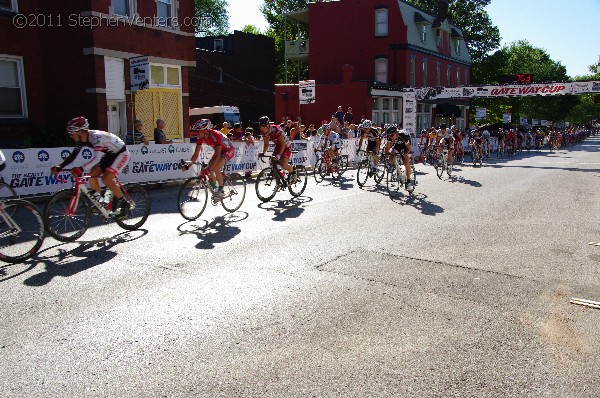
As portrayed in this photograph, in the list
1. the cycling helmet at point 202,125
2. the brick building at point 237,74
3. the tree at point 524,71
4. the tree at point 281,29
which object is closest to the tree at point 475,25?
the tree at point 524,71

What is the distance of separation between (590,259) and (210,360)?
5.86 metres

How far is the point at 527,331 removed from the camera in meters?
4.93

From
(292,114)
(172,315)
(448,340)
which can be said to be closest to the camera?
(448,340)

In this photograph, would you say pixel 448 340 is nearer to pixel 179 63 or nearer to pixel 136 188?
pixel 136 188

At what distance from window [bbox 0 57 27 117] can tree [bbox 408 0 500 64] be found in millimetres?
50589

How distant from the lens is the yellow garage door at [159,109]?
21.1 m

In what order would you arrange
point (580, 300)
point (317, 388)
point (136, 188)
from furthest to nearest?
point (136, 188) → point (580, 300) → point (317, 388)

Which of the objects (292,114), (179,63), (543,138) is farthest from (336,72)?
(179,63)

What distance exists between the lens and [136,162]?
15.1 m

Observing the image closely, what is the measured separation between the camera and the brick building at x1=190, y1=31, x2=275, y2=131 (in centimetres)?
4703

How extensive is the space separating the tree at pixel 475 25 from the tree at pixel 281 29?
14.4 metres

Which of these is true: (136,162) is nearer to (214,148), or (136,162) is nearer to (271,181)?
(271,181)

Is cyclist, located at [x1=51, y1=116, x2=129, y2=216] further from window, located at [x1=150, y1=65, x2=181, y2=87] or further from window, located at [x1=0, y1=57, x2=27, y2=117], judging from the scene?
window, located at [x1=150, y1=65, x2=181, y2=87]

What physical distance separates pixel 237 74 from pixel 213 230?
142 ft
